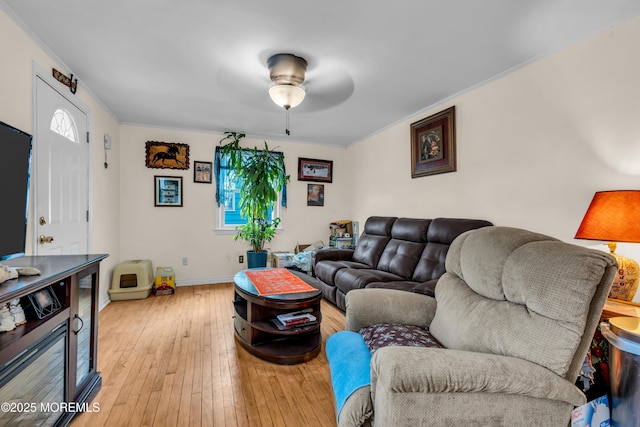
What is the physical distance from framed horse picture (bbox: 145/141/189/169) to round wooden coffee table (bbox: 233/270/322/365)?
2610 mm

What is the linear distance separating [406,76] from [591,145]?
1470 millimetres

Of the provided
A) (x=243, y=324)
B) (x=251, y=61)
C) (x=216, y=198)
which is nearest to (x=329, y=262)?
(x=243, y=324)

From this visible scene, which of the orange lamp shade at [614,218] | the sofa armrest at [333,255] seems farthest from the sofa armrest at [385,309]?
the sofa armrest at [333,255]

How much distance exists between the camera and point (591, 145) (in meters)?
2.04

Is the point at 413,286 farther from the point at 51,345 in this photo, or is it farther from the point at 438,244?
the point at 51,345

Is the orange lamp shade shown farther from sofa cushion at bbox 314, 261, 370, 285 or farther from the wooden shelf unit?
sofa cushion at bbox 314, 261, 370, 285

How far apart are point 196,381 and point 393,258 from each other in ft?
7.26

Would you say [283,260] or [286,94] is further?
[283,260]

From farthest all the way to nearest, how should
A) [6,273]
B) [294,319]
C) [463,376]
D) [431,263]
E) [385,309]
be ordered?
1. [431,263]
2. [294,319]
3. [385,309]
4. [6,273]
5. [463,376]

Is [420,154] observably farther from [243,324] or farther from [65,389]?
[65,389]

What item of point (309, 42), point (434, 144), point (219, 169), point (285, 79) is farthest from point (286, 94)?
point (219, 169)

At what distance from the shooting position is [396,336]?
59.5 inches

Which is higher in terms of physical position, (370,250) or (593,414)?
(370,250)

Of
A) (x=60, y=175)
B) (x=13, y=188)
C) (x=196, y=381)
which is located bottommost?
(x=196, y=381)
